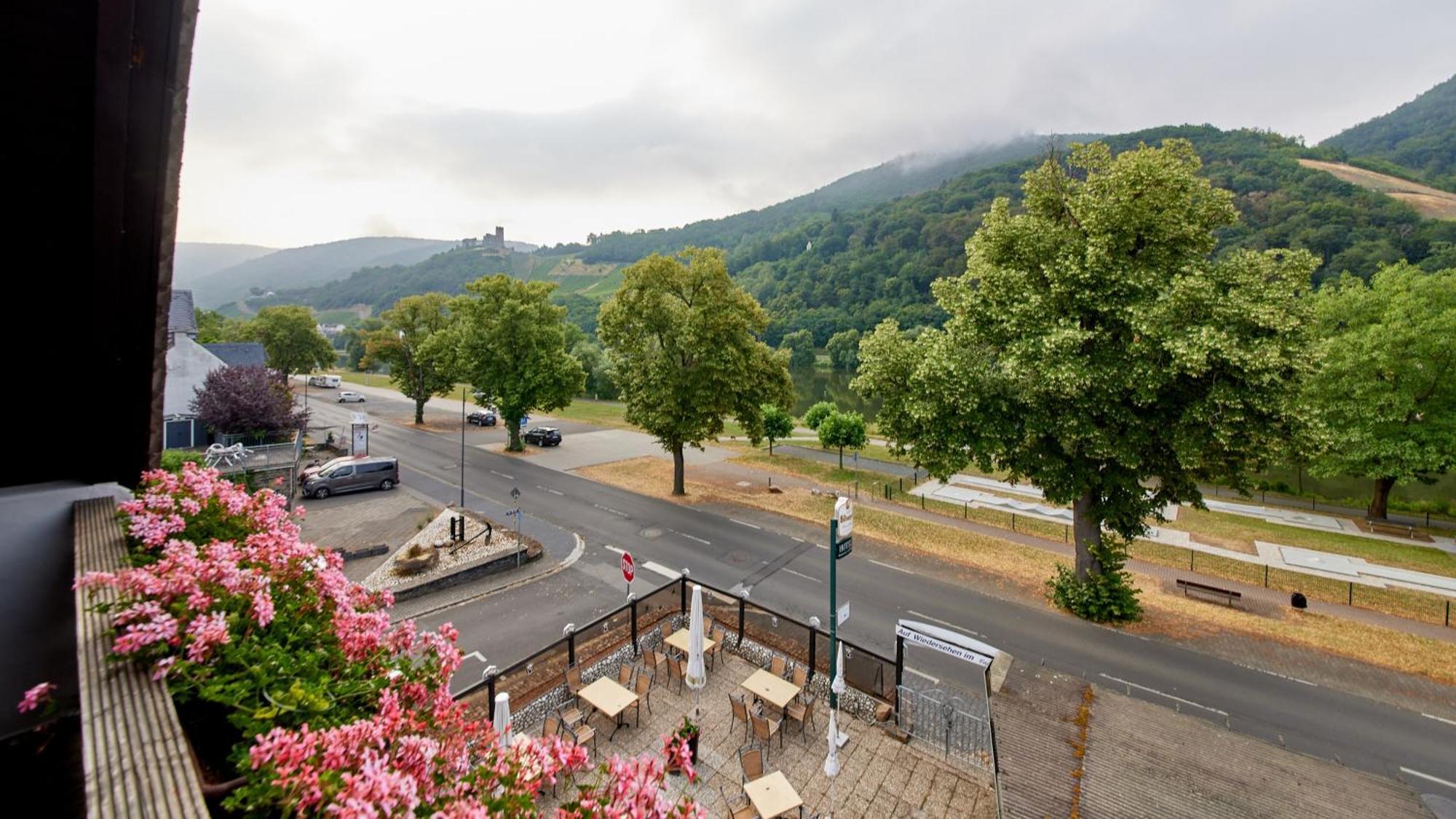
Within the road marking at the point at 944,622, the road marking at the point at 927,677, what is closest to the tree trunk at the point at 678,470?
the road marking at the point at 944,622

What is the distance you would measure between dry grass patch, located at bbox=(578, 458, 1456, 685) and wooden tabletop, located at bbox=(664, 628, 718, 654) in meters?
10.4

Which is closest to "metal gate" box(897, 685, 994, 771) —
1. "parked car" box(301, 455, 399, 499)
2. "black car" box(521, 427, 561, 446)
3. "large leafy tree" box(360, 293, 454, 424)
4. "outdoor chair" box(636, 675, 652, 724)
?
"outdoor chair" box(636, 675, 652, 724)

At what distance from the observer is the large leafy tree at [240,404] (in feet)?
88.8

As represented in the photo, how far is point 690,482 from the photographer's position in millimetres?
28719

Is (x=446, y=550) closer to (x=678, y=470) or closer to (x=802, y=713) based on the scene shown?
(x=678, y=470)

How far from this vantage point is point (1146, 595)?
17.0 meters

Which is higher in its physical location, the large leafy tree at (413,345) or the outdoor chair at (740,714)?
the large leafy tree at (413,345)

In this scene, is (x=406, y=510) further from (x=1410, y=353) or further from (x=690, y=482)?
(x=1410, y=353)

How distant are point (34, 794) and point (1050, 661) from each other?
15798 mm

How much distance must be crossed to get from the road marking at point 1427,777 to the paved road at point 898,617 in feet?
0.06

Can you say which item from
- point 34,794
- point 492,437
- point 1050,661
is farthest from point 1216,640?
point 492,437

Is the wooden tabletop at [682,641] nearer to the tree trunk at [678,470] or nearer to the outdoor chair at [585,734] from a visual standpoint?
the outdoor chair at [585,734]

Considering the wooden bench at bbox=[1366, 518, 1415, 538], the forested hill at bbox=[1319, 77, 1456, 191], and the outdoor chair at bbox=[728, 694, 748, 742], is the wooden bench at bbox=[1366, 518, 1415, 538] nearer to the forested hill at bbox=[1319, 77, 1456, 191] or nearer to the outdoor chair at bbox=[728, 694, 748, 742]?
the outdoor chair at bbox=[728, 694, 748, 742]

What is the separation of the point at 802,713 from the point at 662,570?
8.34 metres
